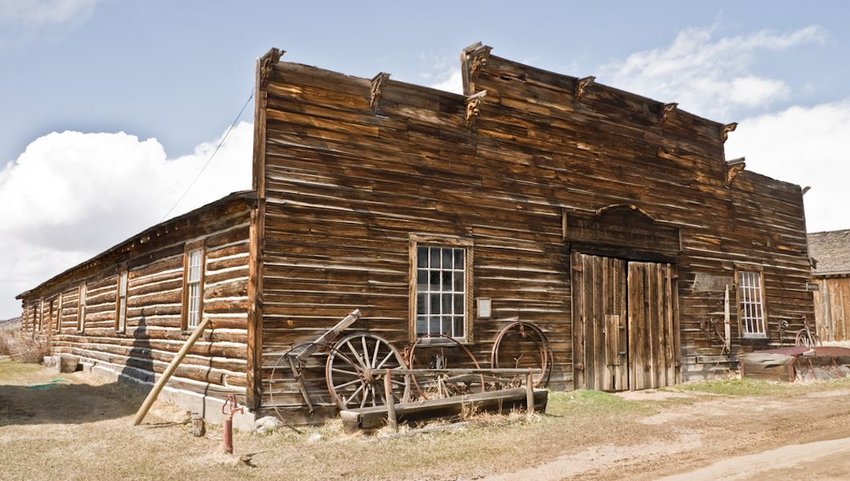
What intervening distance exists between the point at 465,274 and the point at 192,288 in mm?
5549

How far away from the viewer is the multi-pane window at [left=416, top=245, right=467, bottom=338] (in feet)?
40.0

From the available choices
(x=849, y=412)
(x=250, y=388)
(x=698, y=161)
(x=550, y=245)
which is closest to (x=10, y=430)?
(x=250, y=388)

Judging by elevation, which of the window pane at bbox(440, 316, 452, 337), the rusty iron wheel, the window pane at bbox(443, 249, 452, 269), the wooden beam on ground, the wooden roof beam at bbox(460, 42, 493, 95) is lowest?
the wooden beam on ground

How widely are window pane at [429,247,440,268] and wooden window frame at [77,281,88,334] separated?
52.2 feet

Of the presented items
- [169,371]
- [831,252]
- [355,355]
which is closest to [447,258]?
[355,355]

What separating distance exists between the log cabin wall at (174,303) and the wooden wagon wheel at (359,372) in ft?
4.78

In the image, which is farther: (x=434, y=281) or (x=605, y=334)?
(x=605, y=334)

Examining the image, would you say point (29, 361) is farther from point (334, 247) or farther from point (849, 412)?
point (849, 412)

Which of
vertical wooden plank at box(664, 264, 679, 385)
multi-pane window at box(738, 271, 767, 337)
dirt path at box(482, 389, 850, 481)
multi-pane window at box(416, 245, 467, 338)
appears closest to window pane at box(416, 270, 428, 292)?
multi-pane window at box(416, 245, 467, 338)

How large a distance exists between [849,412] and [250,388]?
10.2 metres

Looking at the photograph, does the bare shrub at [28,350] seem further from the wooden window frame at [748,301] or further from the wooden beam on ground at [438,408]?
the wooden window frame at [748,301]

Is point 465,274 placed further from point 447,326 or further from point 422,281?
point 447,326

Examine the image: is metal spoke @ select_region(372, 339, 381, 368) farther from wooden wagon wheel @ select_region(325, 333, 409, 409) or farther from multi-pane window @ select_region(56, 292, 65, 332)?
multi-pane window @ select_region(56, 292, 65, 332)

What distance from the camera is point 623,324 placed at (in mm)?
15078
